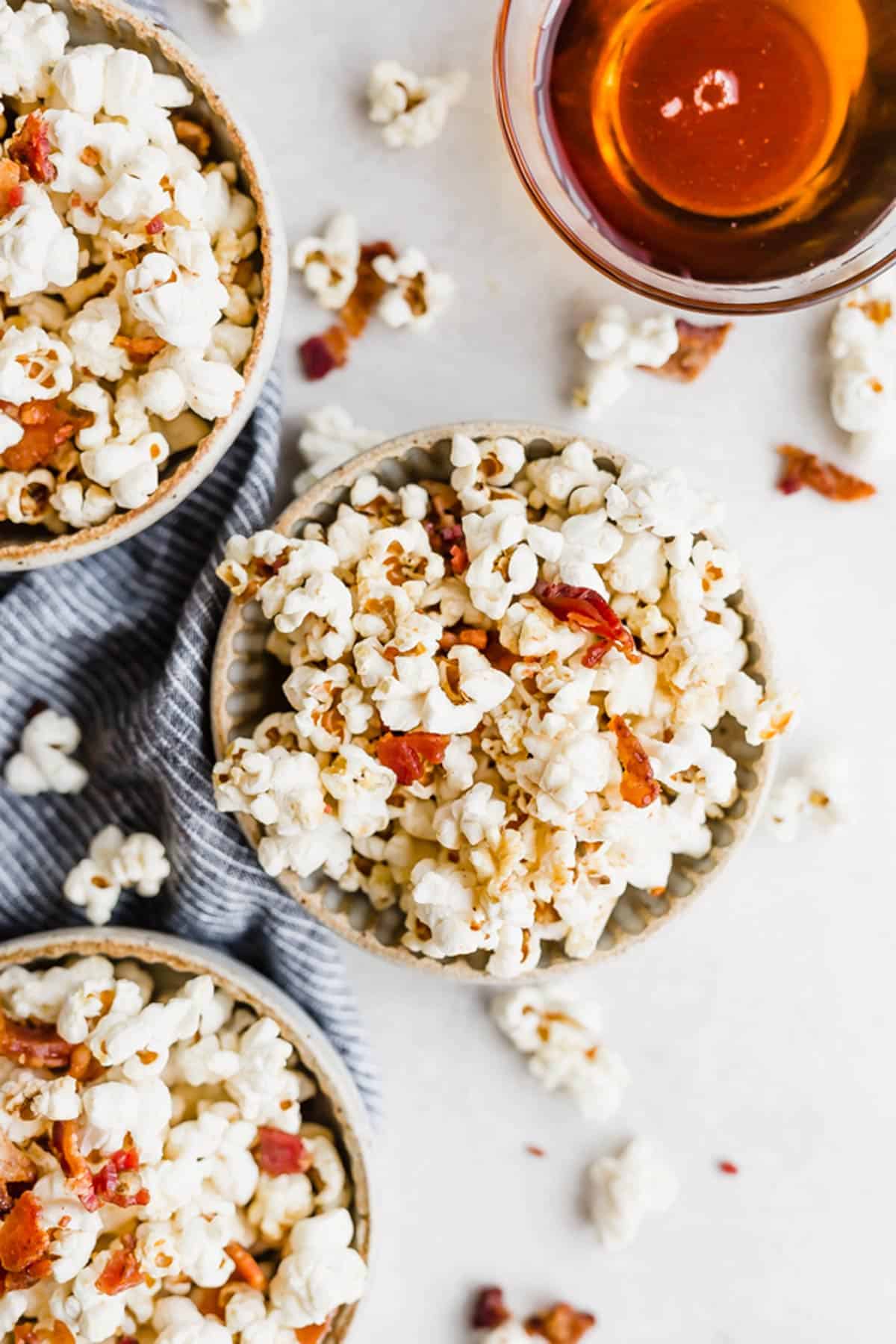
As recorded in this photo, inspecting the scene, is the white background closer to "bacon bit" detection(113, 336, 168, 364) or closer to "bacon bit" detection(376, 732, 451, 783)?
"bacon bit" detection(113, 336, 168, 364)

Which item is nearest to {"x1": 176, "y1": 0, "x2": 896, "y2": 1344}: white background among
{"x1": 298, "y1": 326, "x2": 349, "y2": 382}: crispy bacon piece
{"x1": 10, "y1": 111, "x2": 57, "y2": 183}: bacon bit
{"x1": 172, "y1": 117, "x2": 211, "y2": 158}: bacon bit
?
{"x1": 298, "y1": 326, "x2": 349, "y2": 382}: crispy bacon piece

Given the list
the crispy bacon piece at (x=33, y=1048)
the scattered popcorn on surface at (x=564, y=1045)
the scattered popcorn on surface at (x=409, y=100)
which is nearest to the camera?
the crispy bacon piece at (x=33, y=1048)

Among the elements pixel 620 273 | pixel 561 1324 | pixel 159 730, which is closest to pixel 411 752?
pixel 159 730

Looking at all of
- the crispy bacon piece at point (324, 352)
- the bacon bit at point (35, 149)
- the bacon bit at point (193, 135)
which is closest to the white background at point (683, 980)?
the crispy bacon piece at point (324, 352)

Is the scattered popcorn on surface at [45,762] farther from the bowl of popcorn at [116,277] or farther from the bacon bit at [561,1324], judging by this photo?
the bacon bit at [561,1324]

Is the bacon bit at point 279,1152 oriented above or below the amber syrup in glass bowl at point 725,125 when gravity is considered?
below

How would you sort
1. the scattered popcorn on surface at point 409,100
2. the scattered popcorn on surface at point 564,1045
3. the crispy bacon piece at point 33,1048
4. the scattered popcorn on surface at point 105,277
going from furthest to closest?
the scattered popcorn on surface at point 564,1045 → the scattered popcorn on surface at point 409,100 → the crispy bacon piece at point 33,1048 → the scattered popcorn on surface at point 105,277

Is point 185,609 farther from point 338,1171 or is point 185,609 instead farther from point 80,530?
point 338,1171
